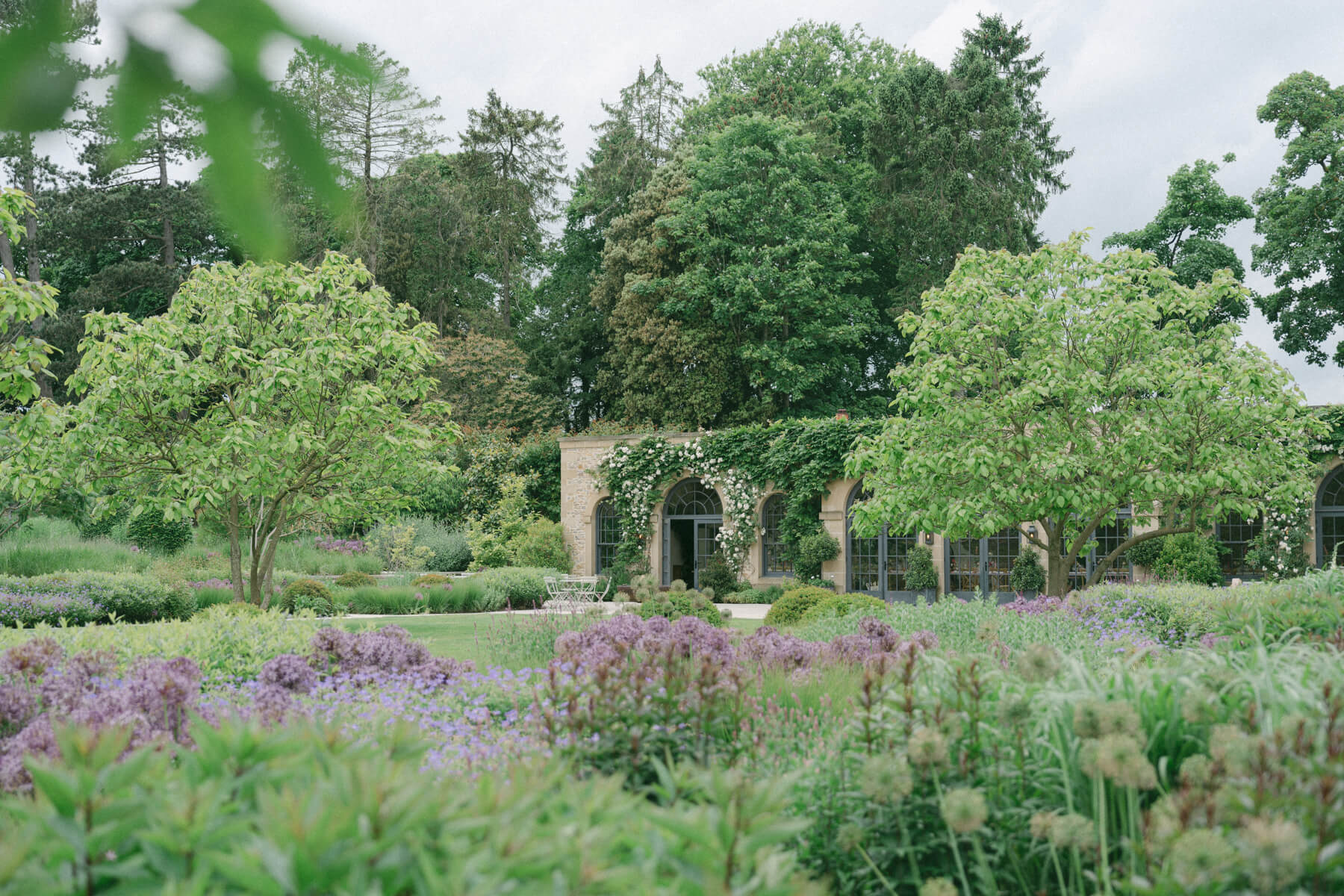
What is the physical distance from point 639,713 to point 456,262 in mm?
27632

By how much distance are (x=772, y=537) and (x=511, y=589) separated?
5.70 meters

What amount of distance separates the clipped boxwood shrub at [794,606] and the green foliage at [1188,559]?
8378 mm

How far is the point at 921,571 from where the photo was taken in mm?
16984

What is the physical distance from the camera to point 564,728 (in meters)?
3.32

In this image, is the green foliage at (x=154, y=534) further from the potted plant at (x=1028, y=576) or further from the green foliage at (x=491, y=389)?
the potted plant at (x=1028, y=576)

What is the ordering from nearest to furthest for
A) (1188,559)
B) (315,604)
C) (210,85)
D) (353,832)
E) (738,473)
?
(210,85) → (353,832) → (315,604) → (1188,559) → (738,473)

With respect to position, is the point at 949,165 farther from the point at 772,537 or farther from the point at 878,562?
the point at 878,562

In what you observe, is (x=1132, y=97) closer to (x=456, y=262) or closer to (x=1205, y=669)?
(x=1205, y=669)

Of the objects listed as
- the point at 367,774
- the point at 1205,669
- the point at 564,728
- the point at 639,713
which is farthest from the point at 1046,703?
the point at 367,774

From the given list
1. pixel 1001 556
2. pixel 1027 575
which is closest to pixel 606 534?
pixel 1001 556

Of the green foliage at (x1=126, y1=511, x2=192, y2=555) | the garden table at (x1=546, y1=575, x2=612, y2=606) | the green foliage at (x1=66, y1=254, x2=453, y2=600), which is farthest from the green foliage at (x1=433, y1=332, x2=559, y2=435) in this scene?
the green foliage at (x1=66, y1=254, x2=453, y2=600)

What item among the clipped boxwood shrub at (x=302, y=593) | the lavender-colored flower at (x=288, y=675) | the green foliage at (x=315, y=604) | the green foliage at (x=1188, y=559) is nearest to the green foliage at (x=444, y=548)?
the clipped boxwood shrub at (x=302, y=593)

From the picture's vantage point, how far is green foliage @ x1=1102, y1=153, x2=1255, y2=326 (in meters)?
23.3

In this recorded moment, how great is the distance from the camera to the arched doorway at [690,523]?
19.6 meters
